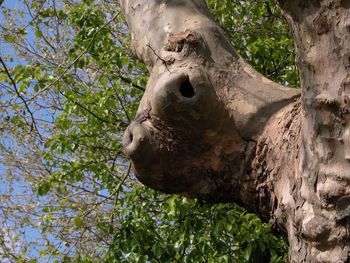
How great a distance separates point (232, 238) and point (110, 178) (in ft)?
7.69

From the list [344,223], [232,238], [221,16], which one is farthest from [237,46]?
[344,223]

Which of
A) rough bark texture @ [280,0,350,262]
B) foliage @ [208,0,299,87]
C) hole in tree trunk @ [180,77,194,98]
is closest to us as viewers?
rough bark texture @ [280,0,350,262]

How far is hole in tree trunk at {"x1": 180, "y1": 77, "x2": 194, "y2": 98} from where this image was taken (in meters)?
2.64

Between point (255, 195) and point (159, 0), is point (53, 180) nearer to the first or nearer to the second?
point (159, 0)

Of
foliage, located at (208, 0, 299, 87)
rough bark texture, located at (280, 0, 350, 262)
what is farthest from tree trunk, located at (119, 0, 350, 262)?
foliage, located at (208, 0, 299, 87)

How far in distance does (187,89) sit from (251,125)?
0.98ft

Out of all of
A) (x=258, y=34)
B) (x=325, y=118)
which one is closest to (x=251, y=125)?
(x=325, y=118)

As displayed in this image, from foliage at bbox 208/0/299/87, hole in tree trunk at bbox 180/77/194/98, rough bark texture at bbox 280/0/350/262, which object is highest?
foliage at bbox 208/0/299/87

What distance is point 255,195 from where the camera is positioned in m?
2.70

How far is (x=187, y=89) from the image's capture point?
2.67m

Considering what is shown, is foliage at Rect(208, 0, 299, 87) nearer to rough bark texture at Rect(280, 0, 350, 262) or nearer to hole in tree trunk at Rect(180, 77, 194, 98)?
hole in tree trunk at Rect(180, 77, 194, 98)

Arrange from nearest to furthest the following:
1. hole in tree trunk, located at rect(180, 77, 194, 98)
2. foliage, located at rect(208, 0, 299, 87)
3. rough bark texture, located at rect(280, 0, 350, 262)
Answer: rough bark texture, located at rect(280, 0, 350, 262), hole in tree trunk, located at rect(180, 77, 194, 98), foliage, located at rect(208, 0, 299, 87)

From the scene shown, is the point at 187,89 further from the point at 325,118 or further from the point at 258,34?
the point at 258,34

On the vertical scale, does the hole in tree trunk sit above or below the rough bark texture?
above
